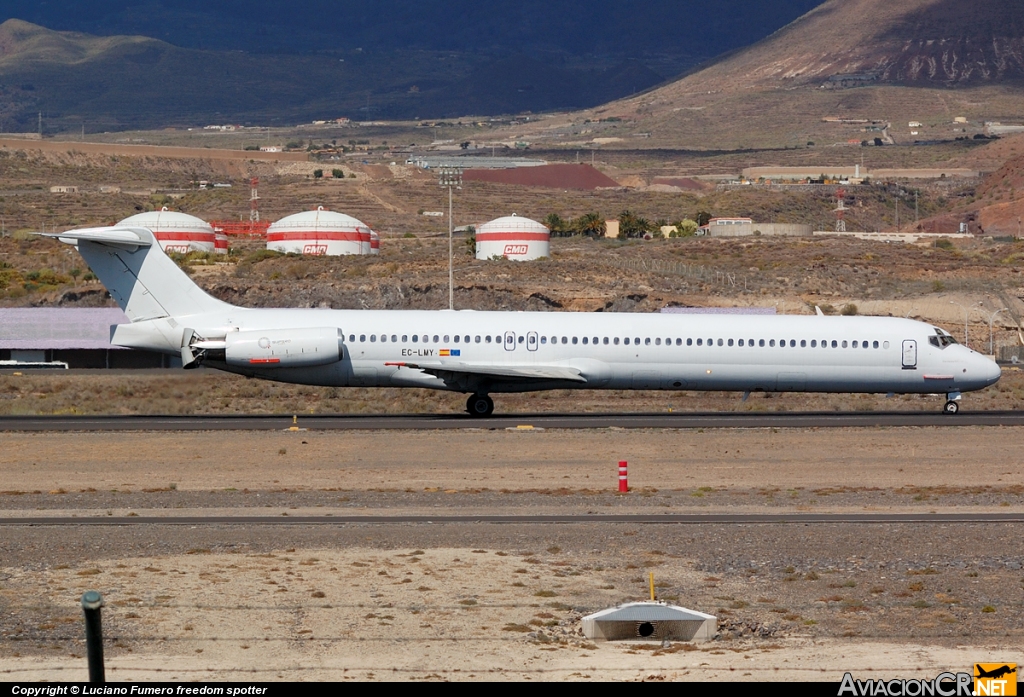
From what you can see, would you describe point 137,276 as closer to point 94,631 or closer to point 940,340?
point 940,340

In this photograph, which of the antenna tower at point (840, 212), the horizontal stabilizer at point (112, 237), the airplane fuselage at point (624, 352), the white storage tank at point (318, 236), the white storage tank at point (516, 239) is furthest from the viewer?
the antenna tower at point (840, 212)

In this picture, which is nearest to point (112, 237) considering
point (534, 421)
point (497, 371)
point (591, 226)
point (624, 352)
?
point (497, 371)

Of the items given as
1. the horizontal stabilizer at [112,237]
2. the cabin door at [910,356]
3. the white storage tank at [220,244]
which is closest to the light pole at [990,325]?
the cabin door at [910,356]

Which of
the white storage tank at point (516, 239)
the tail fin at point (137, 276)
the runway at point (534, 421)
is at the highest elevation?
the white storage tank at point (516, 239)

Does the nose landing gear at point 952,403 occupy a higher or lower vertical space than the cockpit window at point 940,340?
lower

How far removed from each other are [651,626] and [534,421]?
22.6m

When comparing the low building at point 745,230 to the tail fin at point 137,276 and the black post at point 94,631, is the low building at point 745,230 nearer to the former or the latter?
the tail fin at point 137,276

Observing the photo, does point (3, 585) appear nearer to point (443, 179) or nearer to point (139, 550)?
point (139, 550)

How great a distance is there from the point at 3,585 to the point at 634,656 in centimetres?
871

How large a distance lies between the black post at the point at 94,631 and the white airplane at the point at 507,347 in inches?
1108

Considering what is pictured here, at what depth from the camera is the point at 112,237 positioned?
38438 mm

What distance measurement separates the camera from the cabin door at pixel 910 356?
39.8 m

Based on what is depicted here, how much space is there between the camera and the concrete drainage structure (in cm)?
1605

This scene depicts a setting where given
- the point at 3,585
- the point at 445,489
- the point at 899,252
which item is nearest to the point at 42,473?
the point at 445,489
